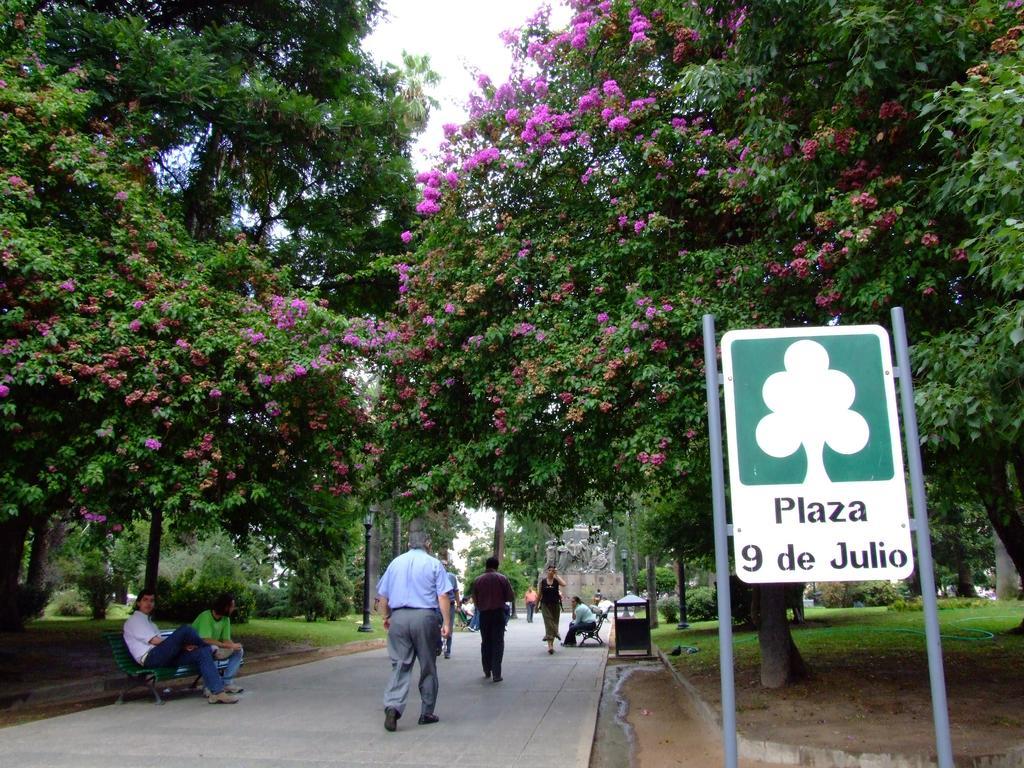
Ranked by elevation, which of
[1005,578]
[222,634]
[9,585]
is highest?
[1005,578]

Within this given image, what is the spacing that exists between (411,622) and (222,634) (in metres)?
3.51

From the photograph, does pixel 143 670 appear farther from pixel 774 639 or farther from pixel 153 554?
pixel 774 639

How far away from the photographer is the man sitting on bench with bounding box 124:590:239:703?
8.78 m

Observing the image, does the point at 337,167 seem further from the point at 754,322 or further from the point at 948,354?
the point at 948,354

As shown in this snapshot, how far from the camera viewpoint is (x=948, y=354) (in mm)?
5816

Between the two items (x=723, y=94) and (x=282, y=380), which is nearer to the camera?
(x=723, y=94)

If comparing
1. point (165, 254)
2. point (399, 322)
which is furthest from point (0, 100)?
point (399, 322)

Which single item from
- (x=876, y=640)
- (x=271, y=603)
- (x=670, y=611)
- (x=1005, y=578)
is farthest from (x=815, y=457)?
(x=1005, y=578)

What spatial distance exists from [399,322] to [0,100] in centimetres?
535

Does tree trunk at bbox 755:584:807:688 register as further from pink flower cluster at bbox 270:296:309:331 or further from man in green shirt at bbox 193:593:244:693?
pink flower cluster at bbox 270:296:309:331

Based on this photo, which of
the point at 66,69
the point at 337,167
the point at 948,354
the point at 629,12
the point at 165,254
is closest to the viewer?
the point at 948,354

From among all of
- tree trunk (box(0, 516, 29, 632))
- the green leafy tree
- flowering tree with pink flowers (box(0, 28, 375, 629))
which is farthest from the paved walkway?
tree trunk (box(0, 516, 29, 632))

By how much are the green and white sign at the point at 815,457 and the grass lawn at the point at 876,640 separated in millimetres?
9174

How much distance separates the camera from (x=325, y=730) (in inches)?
293
